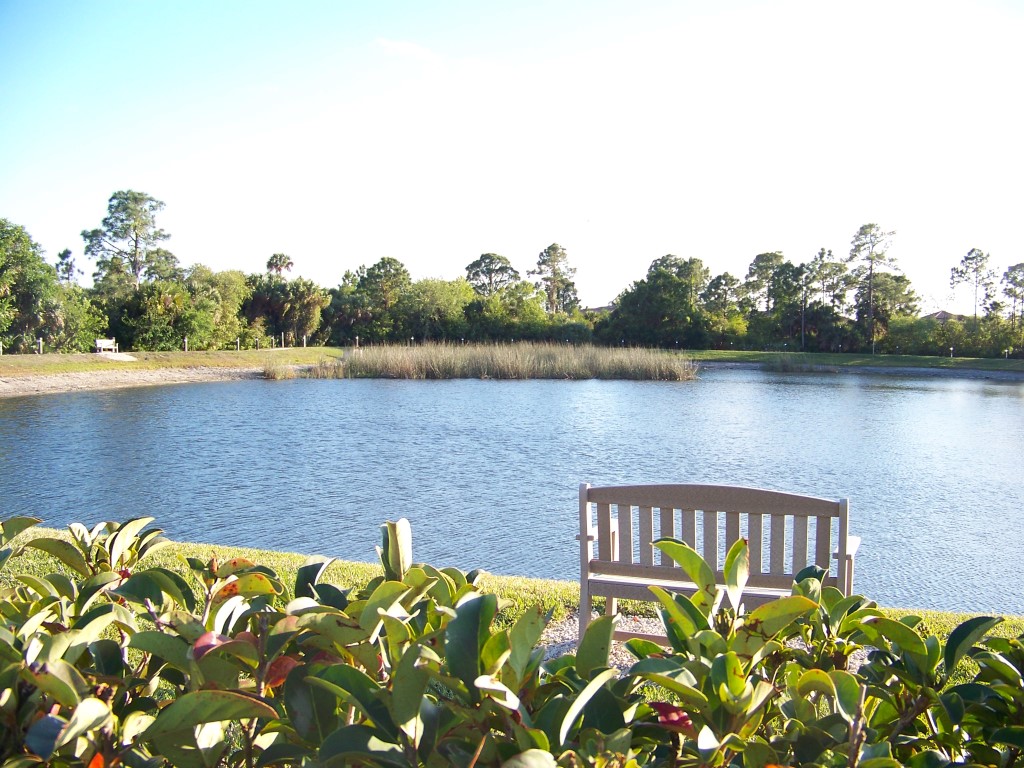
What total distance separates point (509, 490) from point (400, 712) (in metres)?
7.93

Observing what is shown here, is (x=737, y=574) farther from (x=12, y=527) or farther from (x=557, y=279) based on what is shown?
(x=557, y=279)

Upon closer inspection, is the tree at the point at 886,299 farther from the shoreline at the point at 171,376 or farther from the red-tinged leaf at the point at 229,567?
the red-tinged leaf at the point at 229,567

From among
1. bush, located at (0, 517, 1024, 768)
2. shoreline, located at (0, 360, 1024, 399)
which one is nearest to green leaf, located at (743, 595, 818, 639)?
bush, located at (0, 517, 1024, 768)

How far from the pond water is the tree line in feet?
54.0

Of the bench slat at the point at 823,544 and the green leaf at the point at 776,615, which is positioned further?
the bench slat at the point at 823,544

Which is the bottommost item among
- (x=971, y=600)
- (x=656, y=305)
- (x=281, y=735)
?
(x=971, y=600)

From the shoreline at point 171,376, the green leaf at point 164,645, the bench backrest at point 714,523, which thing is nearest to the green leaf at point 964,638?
the green leaf at point 164,645

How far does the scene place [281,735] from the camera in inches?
37.9

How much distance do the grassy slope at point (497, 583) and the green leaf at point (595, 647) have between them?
2775mm

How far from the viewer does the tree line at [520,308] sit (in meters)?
35.6

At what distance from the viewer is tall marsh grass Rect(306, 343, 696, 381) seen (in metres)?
26.5

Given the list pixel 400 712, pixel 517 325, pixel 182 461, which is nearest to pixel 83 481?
pixel 182 461

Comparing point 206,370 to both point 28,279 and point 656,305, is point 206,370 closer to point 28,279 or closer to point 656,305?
point 28,279

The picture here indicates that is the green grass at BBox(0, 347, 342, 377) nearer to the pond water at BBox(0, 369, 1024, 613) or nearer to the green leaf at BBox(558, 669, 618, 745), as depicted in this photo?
the pond water at BBox(0, 369, 1024, 613)
